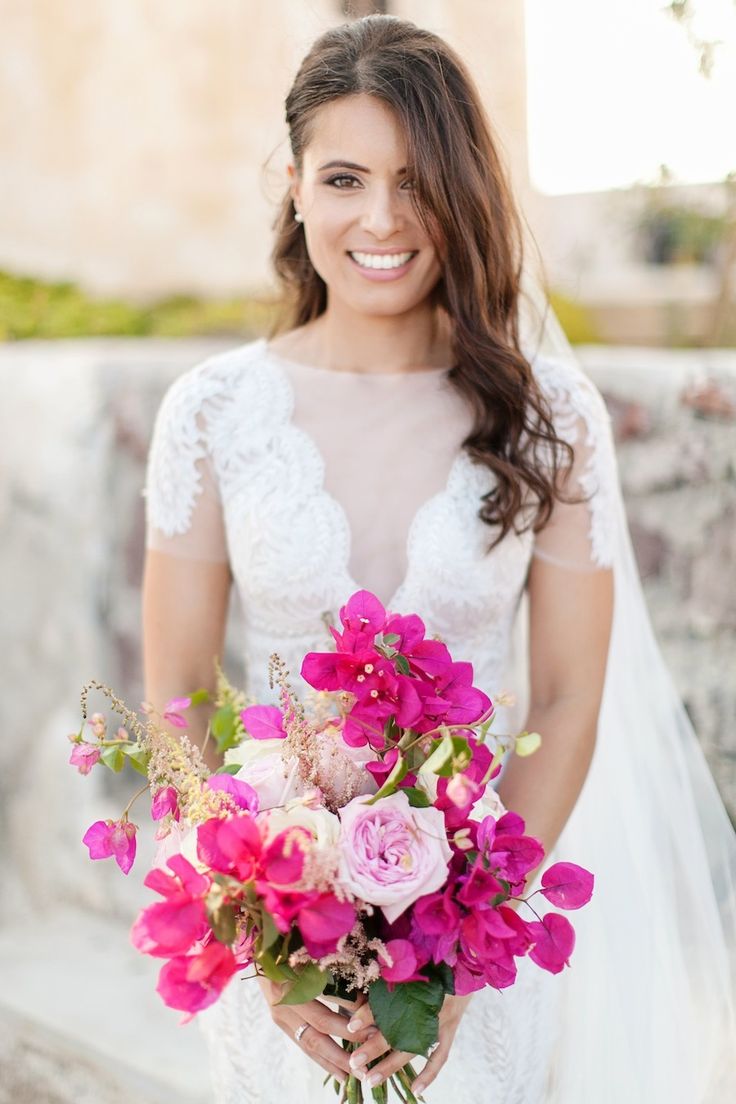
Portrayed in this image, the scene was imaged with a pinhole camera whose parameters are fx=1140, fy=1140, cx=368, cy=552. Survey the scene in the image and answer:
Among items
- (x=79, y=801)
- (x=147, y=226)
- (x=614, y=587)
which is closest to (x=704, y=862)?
(x=614, y=587)

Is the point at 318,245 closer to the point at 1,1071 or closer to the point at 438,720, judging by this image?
the point at 438,720

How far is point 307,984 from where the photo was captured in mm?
1321

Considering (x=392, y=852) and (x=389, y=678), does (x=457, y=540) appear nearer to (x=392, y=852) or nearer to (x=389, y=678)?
(x=389, y=678)

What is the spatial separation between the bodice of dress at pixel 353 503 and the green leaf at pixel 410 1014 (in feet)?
2.69

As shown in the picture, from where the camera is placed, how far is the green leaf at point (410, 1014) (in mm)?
1388

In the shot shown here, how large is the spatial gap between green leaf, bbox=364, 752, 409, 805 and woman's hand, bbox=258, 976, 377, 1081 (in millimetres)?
352

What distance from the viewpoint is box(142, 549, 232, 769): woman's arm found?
7.07 feet

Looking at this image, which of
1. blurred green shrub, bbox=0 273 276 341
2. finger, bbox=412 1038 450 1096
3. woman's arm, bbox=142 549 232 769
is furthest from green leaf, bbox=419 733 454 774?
blurred green shrub, bbox=0 273 276 341

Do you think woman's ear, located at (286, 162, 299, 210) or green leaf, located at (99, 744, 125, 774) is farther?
woman's ear, located at (286, 162, 299, 210)

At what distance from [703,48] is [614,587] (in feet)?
5.90

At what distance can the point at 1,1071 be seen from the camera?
126 inches

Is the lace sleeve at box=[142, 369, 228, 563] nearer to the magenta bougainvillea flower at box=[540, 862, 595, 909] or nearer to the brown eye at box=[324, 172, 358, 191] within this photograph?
the brown eye at box=[324, 172, 358, 191]

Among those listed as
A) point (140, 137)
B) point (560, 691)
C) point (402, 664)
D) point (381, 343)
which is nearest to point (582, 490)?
point (560, 691)

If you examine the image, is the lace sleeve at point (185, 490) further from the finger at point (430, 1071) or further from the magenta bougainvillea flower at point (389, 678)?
→ the finger at point (430, 1071)
